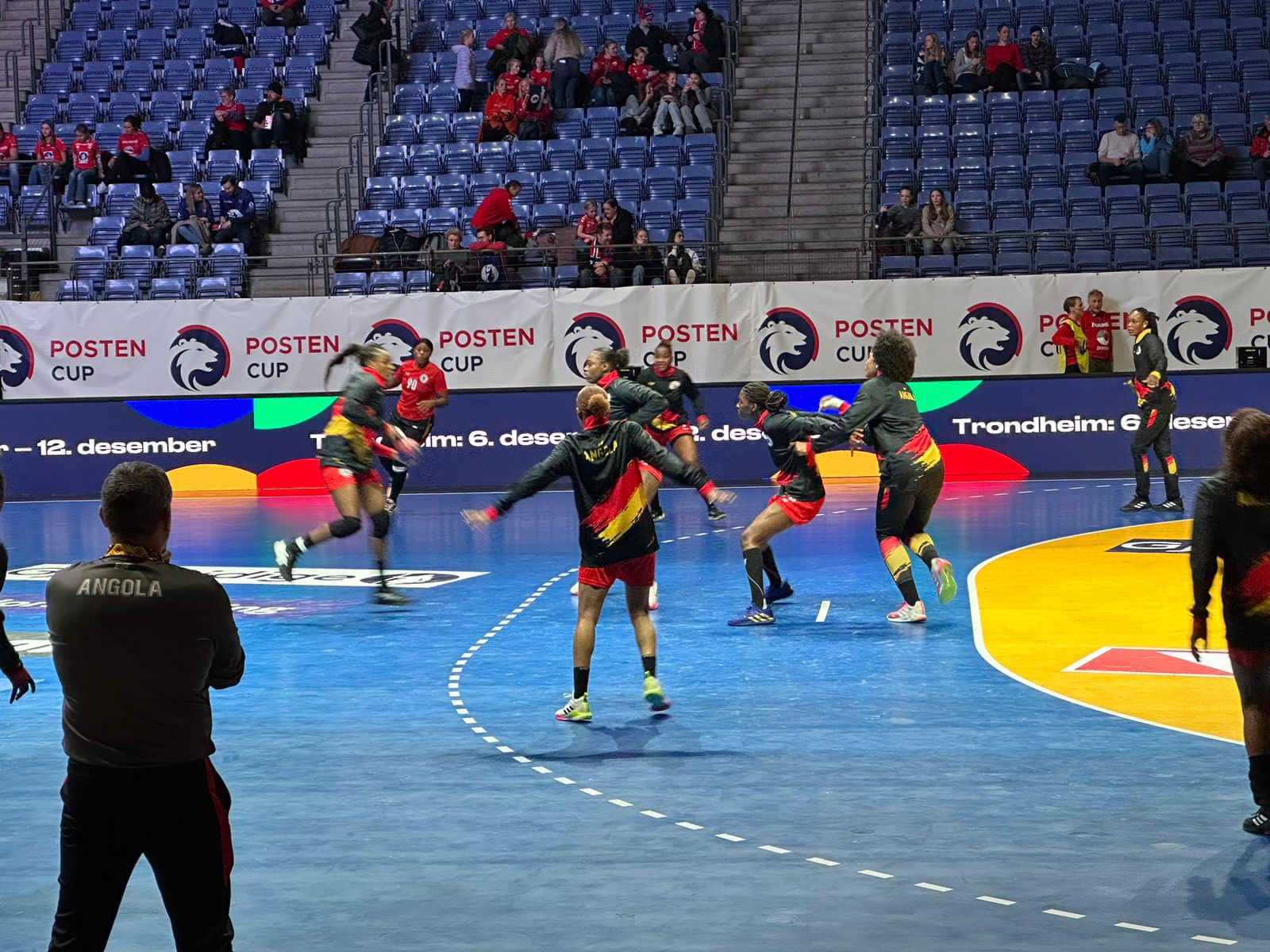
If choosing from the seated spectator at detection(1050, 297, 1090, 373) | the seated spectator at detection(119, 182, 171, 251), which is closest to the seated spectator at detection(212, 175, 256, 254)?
the seated spectator at detection(119, 182, 171, 251)

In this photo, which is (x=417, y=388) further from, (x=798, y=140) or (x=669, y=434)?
(x=798, y=140)

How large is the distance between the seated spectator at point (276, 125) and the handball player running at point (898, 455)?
62.8ft

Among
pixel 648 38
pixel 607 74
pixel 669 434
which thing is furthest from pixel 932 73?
pixel 669 434

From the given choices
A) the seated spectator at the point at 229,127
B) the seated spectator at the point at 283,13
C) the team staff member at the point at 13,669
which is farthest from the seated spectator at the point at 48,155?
the team staff member at the point at 13,669

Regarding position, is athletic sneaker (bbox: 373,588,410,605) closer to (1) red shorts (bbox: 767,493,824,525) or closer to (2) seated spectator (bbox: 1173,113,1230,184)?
(1) red shorts (bbox: 767,493,824,525)

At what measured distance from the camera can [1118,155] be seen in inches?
1008

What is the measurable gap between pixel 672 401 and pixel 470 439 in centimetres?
747

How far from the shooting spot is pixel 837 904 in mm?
6102

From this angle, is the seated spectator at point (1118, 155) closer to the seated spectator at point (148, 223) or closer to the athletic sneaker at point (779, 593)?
the athletic sneaker at point (779, 593)

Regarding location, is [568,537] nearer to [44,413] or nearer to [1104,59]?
[44,413]

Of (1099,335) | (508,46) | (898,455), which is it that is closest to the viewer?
(898,455)

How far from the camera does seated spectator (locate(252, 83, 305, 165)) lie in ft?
94.8

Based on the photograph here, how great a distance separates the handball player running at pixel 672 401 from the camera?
1630 cm

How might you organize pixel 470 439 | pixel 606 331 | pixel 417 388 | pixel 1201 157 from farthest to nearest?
pixel 1201 157 < pixel 606 331 < pixel 470 439 < pixel 417 388
